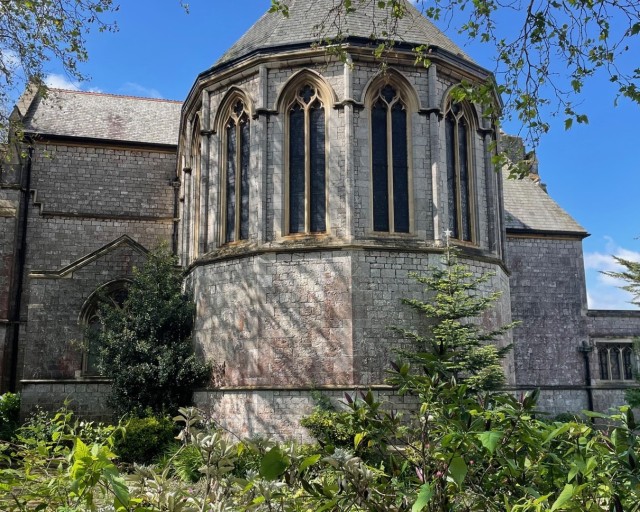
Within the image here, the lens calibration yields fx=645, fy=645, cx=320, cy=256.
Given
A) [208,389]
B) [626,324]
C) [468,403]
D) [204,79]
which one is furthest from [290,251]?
[626,324]

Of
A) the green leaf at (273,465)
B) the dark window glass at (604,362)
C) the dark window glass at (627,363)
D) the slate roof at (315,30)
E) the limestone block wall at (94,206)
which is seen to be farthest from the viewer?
the dark window glass at (627,363)

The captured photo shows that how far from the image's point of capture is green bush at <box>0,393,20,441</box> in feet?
53.7

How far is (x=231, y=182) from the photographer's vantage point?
15164 millimetres

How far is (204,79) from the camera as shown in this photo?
15.7 meters

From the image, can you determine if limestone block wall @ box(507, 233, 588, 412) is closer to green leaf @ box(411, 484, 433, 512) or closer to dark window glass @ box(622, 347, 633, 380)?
dark window glass @ box(622, 347, 633, 380)

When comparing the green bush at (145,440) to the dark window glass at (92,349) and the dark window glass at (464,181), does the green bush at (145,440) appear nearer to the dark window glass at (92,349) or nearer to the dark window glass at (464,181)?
the dark window glass at (92,349)

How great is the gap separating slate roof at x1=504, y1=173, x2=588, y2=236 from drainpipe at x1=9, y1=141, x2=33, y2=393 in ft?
50.3

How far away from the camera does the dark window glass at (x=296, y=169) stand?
1403cm

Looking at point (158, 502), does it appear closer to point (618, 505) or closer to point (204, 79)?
point (618, 505)

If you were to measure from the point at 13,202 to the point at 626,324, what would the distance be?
20562mm

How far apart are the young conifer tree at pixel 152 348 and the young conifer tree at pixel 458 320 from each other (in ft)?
16.3

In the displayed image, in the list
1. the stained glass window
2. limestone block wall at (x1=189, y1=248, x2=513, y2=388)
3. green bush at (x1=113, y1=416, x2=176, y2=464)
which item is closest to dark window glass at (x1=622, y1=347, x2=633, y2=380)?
the stained glass window

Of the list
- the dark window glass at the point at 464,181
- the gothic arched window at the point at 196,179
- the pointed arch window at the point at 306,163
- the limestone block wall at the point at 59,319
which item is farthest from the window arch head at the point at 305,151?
the limestone block wall at the point at 59,319

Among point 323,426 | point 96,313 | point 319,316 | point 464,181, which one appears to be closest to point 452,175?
point 464,181
